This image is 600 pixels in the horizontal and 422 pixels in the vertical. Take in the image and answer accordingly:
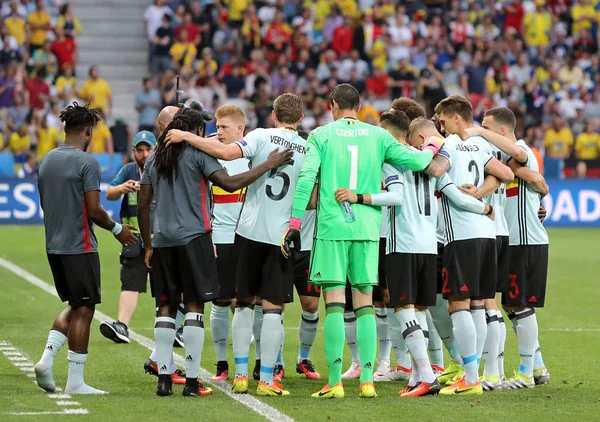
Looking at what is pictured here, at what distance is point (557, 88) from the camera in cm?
3139

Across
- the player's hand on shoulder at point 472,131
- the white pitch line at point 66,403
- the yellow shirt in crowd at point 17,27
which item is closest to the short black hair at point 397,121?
the player's hand on shoulder at point 472,131

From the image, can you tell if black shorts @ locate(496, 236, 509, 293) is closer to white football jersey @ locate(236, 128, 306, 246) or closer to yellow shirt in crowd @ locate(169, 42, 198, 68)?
white football jersey @ locate(236, 128, 306, 246)

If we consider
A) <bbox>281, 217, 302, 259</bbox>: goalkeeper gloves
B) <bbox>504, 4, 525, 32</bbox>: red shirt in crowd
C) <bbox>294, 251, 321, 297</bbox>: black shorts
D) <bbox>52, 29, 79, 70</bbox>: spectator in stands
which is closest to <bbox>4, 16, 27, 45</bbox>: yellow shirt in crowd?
<bbox>52, 29, 79, 70</bbox>: spectator in stands

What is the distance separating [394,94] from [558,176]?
16.2 ft

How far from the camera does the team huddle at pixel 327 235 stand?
28.0ft

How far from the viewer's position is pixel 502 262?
9461 mm


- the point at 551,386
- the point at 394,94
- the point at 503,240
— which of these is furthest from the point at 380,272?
the point at 394,94

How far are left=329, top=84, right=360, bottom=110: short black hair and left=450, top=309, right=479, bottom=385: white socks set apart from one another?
5.80 feet

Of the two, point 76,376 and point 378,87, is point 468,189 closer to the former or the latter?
point 76,376

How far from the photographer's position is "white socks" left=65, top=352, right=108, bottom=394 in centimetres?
859

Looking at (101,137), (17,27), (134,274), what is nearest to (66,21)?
(17,27)

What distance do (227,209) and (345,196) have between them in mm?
1803

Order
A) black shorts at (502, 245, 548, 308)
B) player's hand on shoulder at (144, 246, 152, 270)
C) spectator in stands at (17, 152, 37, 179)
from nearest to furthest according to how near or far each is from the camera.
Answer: player's hand on shoulder at (144, 246, 152, 270) < black shorts at (502, 245, 548, 308) < spectator in stands at (17, 152, 37, 179)

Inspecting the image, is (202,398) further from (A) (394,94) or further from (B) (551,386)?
(A) (394,94)
